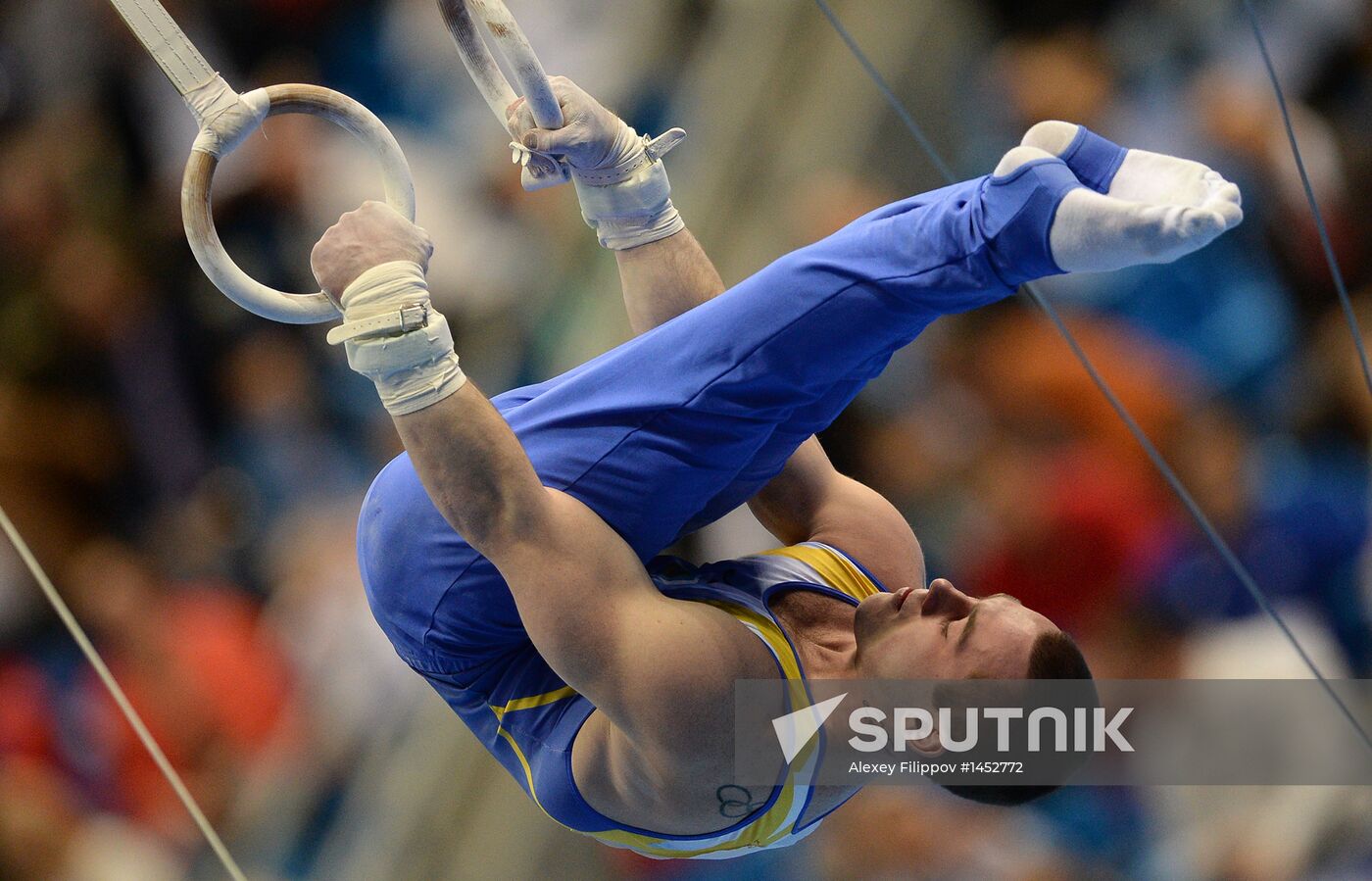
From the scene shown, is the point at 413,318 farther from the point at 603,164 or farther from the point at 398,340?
the point at 603,164

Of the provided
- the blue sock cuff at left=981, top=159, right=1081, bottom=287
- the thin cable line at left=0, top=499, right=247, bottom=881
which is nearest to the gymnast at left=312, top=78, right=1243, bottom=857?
the blue sock cuff at left=981, top=159, right=1081, bottom=287

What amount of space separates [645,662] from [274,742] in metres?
1.40

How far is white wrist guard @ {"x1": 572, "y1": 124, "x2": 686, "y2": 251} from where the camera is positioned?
1551 mm

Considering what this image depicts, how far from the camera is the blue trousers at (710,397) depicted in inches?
45.5

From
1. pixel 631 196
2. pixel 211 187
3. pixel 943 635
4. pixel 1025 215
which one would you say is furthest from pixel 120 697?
pixel 1025 215

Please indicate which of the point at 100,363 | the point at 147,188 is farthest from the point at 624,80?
the point at 100,363

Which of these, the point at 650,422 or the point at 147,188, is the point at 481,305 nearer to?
the point at 147,188

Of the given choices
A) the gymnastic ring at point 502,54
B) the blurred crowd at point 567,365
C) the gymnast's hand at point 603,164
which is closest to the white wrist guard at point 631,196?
the gymnast's hand at point 603,164

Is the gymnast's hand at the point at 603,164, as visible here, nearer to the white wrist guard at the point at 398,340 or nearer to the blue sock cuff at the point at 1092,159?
the white wrist guard at the point at 398,340

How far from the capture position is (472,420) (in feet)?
3.98

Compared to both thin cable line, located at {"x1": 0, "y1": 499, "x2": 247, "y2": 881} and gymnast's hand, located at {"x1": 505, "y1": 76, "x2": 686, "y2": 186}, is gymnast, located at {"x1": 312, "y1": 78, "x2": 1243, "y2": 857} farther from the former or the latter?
thin cable line, located at {"x1": 0, "y1": 499, "x2": 247, "y2": 881}

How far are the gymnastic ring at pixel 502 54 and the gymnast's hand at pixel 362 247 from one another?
20 centimetres

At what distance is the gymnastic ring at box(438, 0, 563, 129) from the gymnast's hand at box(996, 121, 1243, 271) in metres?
0.48

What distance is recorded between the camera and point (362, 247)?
1250mm
